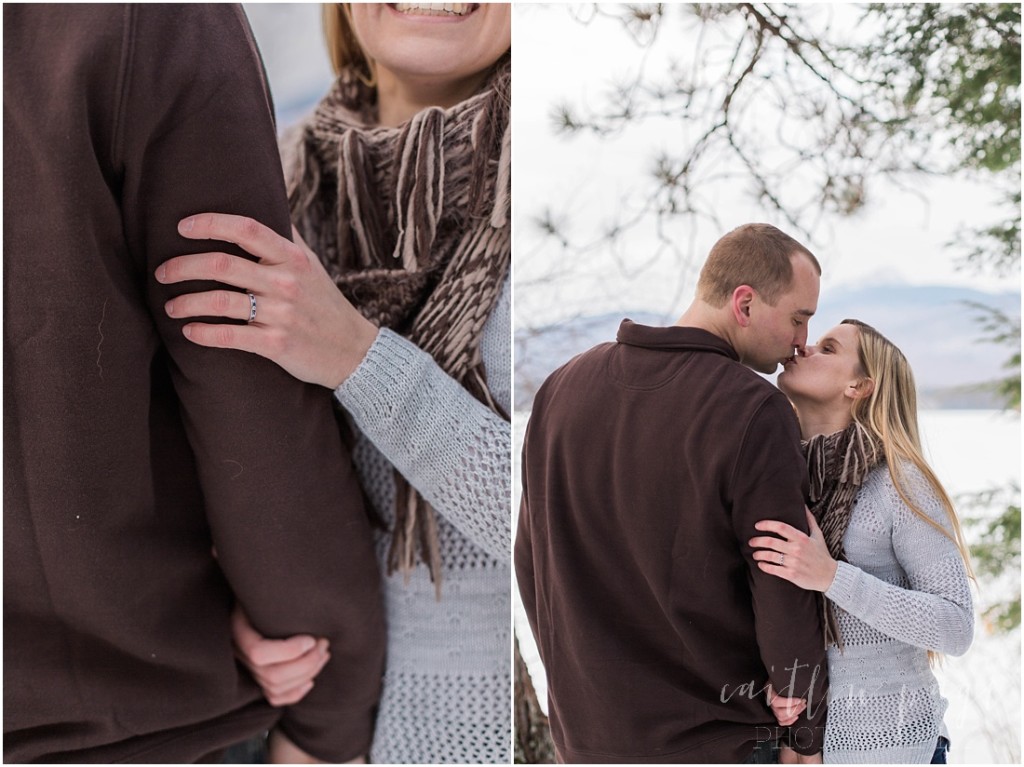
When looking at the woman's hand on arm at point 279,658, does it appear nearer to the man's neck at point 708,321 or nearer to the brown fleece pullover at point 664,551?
the brown fleece pullover at point 664,551

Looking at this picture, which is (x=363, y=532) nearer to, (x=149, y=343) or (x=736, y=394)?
(x=149, y=343)

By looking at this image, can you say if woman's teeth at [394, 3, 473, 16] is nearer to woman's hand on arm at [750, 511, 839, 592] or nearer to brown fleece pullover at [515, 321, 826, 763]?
brown fleece pullover at [515, 321, 826, 763]

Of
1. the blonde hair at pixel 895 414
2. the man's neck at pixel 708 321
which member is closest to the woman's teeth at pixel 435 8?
the man's neck at pixel 708 321

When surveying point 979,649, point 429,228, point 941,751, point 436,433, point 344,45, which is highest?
point 344,45

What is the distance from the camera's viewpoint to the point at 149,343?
0.87 m

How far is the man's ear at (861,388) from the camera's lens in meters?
0.89

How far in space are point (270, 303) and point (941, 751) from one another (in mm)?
847

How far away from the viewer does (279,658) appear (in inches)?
38.7

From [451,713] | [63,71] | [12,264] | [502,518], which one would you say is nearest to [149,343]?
[12,264]

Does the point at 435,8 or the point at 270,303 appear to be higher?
the point at 435,8

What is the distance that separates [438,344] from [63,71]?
0.44 metres

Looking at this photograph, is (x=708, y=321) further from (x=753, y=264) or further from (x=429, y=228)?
(x=429, y=228)

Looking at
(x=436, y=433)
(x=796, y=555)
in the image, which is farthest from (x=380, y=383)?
(x=796, y=555)

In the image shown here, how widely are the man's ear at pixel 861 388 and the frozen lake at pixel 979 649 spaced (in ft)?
0.22
